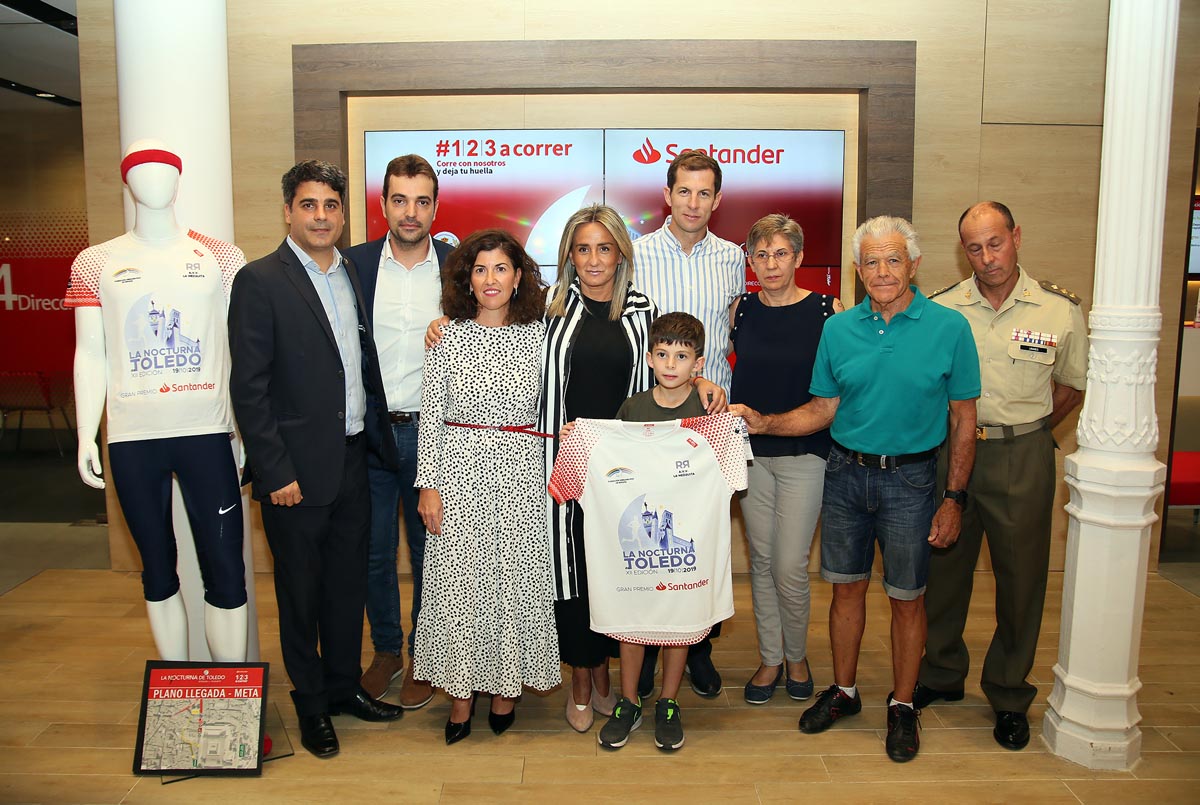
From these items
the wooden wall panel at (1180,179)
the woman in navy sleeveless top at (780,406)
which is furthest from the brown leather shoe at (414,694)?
the wooden wall panel at (1180,179)

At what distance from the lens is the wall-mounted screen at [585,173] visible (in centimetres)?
517

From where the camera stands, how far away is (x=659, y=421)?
3145 millimetres

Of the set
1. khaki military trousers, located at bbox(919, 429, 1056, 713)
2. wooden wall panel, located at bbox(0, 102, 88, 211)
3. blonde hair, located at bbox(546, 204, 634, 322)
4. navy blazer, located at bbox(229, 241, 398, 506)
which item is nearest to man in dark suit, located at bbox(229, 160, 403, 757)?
navy blazer, located at bbox(229, 241, 398, 506)

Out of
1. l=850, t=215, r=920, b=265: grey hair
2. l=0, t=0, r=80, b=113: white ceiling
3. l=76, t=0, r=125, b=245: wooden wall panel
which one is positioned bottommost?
l=850, t=215, r=920, b=265: grey hair

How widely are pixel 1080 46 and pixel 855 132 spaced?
1317 millimetres

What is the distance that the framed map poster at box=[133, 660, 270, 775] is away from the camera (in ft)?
10.2

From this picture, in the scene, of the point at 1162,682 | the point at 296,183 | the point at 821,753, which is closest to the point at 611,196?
the point at 296,183

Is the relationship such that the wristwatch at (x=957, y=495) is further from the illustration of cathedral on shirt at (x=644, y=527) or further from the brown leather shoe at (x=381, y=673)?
the brown leather shoe at (x=381, y=673)

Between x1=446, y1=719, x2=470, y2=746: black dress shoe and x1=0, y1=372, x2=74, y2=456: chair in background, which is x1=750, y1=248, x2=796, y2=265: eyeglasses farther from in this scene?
x1=0, y1=372, x2=74, y2=456: chair in background

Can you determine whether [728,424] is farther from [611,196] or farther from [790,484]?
[611,196]

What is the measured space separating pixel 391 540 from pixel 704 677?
4.66 feet

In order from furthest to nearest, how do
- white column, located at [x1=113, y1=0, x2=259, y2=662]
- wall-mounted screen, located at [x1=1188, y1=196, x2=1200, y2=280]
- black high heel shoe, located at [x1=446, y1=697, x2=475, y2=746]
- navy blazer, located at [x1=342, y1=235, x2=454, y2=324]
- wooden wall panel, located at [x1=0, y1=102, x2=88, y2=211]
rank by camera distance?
wooden wall panel, located at [x1=0, y1=102, x2=88, y2=211]
wall-mounted screen, located at [x1=1188, y1=196, x2=1200, y2=280]
navy blazer, located at [x1=342, y1=235, x2=454, y2=324]
white column, located at [x1=113, y1=0, x2=259, y2=662]
black high heel shoe, located at [x1=446, y1=697, x2=475, y2=746]

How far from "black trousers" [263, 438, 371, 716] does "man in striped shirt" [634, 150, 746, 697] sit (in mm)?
1291

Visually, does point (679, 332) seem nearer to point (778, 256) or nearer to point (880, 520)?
point (778, 256)
